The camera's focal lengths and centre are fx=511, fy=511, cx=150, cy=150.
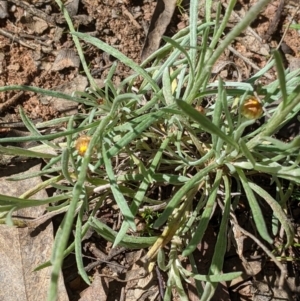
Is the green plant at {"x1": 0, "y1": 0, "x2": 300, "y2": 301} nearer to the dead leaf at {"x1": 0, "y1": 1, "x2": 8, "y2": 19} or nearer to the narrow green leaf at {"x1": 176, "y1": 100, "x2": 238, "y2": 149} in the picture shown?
the narrow green leaf at {"x1": 176, "y1": 100, "x2": 238, "y2": 149}

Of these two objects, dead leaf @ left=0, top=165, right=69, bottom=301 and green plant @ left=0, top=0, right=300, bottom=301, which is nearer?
green plant @ left=0, top=0, right=300, bottom=301

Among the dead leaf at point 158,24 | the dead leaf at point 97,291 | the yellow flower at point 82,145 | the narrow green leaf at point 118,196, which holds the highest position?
the dead leaf at point 158,24

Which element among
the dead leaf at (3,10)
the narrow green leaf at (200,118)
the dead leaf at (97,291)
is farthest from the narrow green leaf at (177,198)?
the dead leaf at (3,10)

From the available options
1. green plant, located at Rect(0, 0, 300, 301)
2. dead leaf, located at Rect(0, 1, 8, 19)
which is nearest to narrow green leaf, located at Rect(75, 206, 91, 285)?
green plant, located at Rect(0, 0, 300, 301)

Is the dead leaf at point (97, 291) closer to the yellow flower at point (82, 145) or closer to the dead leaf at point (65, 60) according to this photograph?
the yellow flower at point (82, 145)

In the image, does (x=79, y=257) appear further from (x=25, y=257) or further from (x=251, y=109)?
(x=251, y=109)

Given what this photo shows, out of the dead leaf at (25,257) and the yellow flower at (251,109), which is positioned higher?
the yellow flower at (251,109)

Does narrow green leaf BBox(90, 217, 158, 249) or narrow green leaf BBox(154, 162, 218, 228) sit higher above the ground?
narrow green leaf BBox(154, 162, 218, 228)

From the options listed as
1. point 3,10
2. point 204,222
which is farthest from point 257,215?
point 3,10

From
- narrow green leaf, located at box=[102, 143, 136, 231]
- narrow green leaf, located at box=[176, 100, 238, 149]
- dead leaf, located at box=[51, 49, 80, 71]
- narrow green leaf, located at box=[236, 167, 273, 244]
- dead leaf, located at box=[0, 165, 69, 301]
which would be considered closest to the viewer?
narrow green leaf, located at box=[176, 100, 238, 149]
